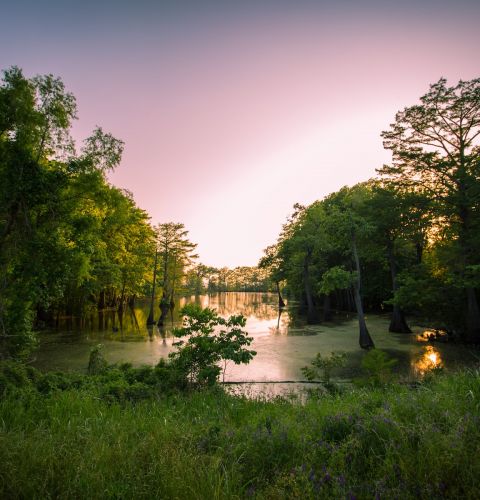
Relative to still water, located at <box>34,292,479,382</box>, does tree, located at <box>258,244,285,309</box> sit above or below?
above

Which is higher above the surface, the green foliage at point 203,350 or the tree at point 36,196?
the tree at point 36,196

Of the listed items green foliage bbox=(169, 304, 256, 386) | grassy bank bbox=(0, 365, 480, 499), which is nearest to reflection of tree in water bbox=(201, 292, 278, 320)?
green foliage bbox=(169, 304, 256, 386)

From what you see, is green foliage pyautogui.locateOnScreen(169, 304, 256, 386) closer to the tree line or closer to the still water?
the still water

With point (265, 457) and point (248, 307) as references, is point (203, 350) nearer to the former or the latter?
point (265, 457)

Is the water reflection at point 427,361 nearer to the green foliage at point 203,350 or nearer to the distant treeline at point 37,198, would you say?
the green foliage at point 203,350

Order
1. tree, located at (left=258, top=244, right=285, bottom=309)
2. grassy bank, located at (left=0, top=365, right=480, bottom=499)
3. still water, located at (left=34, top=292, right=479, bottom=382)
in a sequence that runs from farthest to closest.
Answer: tree, located at (left=258, top=244, right=285, bottom=309) → still water, located at (left=34, top=292, right=479, bottom=382) → grassy bank, located at (left=0, top=365, right=480, bottom=499)

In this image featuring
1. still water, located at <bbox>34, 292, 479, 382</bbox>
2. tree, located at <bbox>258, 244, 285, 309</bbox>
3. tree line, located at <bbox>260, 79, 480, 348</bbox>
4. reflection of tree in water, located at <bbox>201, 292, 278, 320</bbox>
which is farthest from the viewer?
tree, located at <bbox>258, 244, 285, 309</bbox>

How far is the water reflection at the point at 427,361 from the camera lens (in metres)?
12.1

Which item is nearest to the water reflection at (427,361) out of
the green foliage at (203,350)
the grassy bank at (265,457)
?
the green foliage at (203,350)

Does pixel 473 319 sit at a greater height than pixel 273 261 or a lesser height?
lesser

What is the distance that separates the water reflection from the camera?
12070mm

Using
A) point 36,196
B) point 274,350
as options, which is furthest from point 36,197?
point 274,350

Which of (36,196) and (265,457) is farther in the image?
(36,196)

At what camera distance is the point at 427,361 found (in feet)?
45.0
